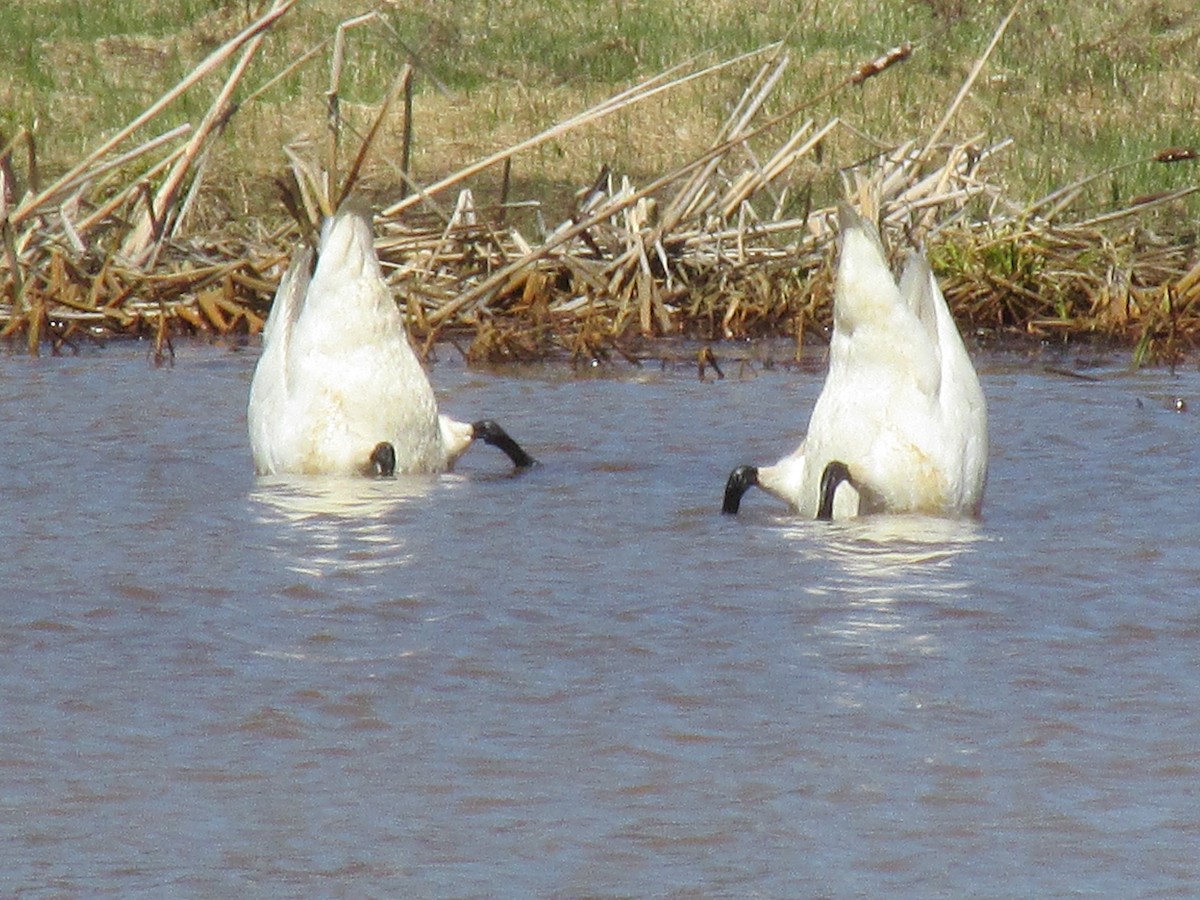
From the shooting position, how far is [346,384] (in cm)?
673

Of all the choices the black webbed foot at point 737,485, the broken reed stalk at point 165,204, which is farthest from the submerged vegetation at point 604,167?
the black webbed foot at point 737,485

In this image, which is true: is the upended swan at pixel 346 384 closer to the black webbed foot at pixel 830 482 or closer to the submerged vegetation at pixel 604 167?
the submerged vegetation at pixel 604 167

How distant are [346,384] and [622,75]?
10091 mm

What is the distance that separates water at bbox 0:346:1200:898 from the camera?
11.7 ft

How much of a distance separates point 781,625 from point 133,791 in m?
1.61

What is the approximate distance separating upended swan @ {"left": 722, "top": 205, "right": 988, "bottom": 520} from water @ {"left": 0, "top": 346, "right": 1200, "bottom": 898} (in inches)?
5.2

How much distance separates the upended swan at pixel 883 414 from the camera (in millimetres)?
5980

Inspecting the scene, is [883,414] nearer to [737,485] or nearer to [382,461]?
[737,485]

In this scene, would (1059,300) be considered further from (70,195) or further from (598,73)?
(598,73)

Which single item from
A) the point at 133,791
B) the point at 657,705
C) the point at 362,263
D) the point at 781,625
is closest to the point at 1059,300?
the point at 362,263

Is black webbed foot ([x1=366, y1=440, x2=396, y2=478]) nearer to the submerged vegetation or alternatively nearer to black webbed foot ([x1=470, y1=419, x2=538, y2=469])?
black webbed foot ([x1=470, y1=419, x2=538, y2=469])

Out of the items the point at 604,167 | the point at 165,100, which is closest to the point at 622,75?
the point at 604,167

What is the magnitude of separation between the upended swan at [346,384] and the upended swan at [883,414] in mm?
1316

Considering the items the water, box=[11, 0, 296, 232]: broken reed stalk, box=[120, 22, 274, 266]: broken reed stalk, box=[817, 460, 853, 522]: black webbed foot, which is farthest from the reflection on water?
box=[120, 22, 274, 266]: broken reed stalk
